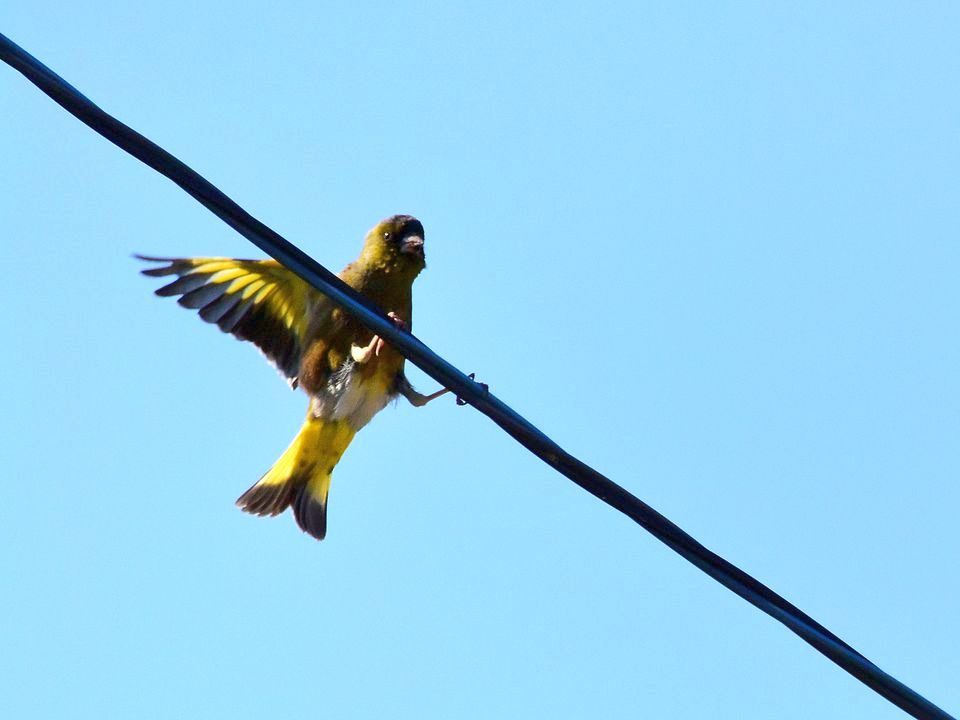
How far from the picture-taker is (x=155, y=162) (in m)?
3.26

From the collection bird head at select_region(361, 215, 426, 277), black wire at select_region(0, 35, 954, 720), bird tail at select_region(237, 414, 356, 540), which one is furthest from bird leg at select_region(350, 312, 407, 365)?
black wire at select_region(0, 35, 954, 720)

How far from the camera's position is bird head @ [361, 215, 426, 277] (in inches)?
262

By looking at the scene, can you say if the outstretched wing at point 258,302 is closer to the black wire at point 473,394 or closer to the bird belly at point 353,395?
the bird belly at point 353,395

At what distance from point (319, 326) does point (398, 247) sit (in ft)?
1.86

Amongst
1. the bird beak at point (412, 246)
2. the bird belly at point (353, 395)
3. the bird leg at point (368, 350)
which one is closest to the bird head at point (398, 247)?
the bird beak at point (412, 246)

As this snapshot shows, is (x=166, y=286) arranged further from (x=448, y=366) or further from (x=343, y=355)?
(x=448, y=366)

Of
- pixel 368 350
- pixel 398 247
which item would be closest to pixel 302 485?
pixel 368 350

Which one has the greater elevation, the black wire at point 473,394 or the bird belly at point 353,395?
the bird belly at point 353,395

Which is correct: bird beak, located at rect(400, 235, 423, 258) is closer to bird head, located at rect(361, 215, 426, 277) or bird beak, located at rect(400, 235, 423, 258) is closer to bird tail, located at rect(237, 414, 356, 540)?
bird head, located at rect(361, 215, 426, 277)

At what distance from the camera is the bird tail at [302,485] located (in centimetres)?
709

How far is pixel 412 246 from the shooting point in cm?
666

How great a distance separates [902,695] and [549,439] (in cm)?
106

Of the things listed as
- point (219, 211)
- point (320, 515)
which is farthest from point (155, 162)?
point (320, 515)

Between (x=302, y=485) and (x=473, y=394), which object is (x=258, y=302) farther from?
(x=473, y=394)
